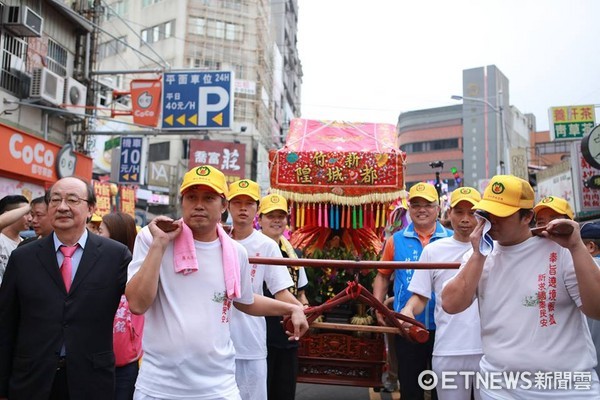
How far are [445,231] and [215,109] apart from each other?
13091 millimetres

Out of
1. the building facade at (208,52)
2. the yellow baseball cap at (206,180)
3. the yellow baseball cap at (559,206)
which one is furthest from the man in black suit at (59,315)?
the building facade at (208,52)

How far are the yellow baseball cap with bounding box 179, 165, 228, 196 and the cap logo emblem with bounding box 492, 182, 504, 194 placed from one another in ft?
4.68

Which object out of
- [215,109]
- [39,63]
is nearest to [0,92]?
[39,63]

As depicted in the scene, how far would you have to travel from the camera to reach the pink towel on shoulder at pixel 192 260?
256 centimetres

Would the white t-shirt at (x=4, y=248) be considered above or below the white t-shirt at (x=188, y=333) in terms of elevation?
above

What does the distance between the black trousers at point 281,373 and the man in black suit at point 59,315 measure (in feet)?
5.61

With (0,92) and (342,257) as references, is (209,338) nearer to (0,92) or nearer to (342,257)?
(342,257)

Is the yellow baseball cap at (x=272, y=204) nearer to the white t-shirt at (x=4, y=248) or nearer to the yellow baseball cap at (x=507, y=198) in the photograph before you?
the white t-shirt at (x=4, y=248)

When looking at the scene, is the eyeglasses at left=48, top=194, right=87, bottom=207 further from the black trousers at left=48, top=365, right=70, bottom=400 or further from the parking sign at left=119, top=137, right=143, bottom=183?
the parking sign at left=119, top=137, right=143, bottom=183

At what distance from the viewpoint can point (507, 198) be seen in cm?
249

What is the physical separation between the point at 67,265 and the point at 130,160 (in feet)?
61.3

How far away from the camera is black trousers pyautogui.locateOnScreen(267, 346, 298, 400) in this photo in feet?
14.3

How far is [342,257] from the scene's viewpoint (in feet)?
19.4

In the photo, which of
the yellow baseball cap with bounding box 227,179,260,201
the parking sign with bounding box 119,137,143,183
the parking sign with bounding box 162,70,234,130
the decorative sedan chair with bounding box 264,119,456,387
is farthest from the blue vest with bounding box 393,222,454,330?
the parking sign with bounding box 119,137,143,183
